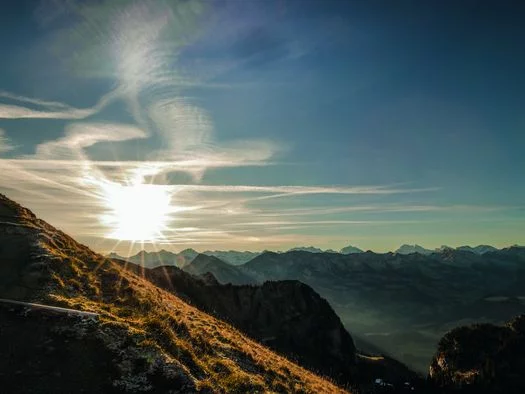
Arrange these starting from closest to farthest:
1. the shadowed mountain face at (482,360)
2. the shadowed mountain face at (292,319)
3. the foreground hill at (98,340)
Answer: the foreground hill at (98,340), the shadowed mountain face at (482,360), the shadowed mountain face at (292,319)

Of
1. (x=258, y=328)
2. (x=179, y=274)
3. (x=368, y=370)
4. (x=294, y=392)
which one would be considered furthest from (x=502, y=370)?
(x=294, y=392)

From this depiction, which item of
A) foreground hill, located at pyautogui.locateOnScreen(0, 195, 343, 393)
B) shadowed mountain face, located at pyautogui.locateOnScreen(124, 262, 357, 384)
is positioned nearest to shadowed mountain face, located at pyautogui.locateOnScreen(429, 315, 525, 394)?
shadowed mountain face, located at pyautogui.locateOnScreen(124, 262, 357, 384)

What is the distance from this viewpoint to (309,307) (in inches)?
7515

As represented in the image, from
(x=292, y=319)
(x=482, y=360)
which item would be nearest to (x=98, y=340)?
(x=482, y=360)

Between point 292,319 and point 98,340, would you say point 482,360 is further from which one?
point 98,340

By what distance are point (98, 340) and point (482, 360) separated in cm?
13562

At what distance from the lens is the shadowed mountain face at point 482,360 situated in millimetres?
111375

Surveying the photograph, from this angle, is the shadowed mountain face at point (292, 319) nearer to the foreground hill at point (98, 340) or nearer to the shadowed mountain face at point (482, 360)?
the shadowed mountain face at point (482, 360)

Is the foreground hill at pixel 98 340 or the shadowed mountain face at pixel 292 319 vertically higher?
the foreground hill at pixel 98 340

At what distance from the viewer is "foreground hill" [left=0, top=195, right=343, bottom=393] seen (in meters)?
18.7

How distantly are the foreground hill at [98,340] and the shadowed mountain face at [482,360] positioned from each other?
103791 millimetres

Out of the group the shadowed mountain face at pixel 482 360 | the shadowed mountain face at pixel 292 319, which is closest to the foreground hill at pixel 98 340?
the shadowed mountain face at pixel 482 360

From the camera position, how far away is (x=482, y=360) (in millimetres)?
124812

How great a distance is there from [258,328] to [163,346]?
14554cm
